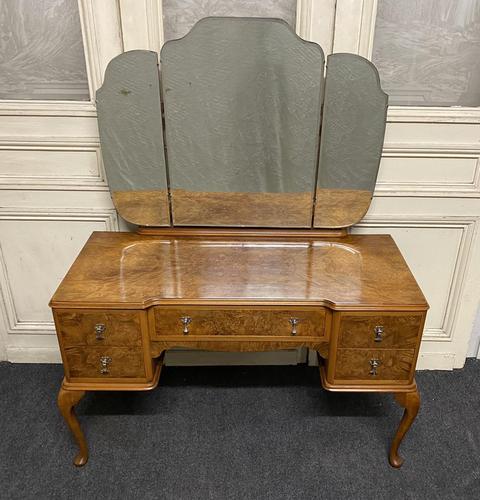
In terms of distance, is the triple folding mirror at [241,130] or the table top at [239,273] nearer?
the table top at [239,273]

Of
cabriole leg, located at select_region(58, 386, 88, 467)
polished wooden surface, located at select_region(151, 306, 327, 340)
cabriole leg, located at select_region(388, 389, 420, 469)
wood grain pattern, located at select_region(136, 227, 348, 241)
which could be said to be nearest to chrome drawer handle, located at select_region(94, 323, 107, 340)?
polished wooden surface, located at select_region(151, 306, 327, 340)

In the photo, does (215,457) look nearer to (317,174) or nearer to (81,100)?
(317,174)

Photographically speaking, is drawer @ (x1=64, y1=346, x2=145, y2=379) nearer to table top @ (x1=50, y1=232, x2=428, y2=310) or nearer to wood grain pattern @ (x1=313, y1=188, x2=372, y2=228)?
table top @ (x1=50, y1=232, x2=428, y2=310)

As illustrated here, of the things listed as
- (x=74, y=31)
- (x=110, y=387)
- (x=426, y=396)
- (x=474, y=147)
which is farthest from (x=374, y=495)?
(x=74, y=31)

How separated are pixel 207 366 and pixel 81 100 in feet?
4.05

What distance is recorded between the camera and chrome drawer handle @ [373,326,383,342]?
146cm

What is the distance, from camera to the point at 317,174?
1717mm

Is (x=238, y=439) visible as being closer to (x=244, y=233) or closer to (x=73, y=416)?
(x=73, y=416)

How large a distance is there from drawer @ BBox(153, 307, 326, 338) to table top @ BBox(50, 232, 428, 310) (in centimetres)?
4

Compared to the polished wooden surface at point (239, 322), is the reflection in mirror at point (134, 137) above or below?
above

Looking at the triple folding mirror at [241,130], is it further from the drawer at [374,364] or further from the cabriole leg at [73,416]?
the cabriole leg at [73,416]

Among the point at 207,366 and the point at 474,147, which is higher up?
the point at 474,147

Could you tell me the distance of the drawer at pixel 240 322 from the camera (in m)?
1.46

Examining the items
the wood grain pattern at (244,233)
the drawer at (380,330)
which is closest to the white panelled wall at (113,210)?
the wood grain pattern at (244,233)
